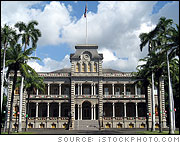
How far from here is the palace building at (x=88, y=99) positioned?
168 ft

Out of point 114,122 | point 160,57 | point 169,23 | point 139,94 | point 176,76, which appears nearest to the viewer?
point 160,57

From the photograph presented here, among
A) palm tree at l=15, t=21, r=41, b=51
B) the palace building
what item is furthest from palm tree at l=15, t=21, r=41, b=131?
the palace building

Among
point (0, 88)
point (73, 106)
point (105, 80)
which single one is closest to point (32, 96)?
point (73, 106)

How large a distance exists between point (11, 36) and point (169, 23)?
20.8 metres

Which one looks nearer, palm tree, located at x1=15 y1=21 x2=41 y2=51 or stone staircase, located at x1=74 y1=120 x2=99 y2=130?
palm tree, located at x1=15 y1=21 x2=41 y2=51

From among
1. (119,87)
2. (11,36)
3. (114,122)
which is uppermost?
(11,36)

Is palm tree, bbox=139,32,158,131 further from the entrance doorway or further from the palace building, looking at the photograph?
the entrance doorway

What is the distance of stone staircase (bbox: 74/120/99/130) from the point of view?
152 feet

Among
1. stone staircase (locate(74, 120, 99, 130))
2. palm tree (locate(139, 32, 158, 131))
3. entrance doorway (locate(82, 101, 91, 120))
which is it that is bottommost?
stone staircase (locate(74, 120, 99, 130))

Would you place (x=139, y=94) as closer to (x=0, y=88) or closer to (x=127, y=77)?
(x=127, y=77)

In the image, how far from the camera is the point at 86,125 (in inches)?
1880

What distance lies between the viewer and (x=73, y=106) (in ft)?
169

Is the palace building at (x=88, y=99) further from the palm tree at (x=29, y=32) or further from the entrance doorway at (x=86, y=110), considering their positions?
the palm tree at (x=29, y=32)

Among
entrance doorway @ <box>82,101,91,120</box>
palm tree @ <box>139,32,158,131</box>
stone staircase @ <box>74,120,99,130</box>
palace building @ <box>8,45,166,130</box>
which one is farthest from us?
entrance doorway @ <box>82,101,91,120</box>
